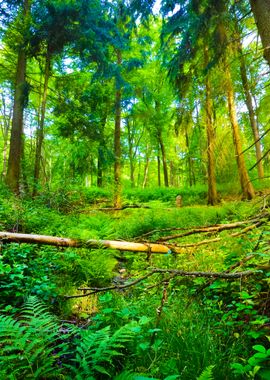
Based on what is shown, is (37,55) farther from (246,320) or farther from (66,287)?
(246,320)

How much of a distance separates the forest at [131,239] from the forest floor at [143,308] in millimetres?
18

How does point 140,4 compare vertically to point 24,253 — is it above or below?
above

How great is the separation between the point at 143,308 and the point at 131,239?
77.6 inches

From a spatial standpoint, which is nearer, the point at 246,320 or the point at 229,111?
the point at 246,320

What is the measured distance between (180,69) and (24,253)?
18.7ft

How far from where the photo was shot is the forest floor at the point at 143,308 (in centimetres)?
160

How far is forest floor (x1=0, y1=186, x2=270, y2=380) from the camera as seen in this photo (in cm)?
160

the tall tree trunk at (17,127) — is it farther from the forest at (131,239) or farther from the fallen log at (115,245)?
the fallen log at (115,245)

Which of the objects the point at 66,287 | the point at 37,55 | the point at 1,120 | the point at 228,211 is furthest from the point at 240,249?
the point at 1,120

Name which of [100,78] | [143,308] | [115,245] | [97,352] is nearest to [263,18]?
[115,245]

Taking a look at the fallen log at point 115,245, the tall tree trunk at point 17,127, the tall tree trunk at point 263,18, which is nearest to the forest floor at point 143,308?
the fallen log at point 115,245

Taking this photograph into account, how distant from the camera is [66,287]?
336 cm

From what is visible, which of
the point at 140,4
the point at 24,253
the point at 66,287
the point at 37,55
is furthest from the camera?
the point at 37,55

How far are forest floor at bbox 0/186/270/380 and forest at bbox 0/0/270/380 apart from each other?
2cm
